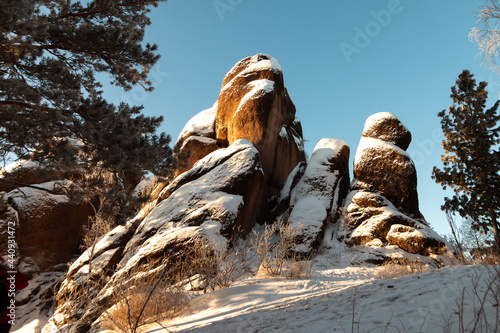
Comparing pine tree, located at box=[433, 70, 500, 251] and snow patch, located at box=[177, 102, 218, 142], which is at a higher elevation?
snow patch, located at box=[177, 102, 218, 142]

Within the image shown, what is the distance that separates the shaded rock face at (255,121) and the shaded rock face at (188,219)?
108 inches

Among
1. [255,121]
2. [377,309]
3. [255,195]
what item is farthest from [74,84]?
[255,121]

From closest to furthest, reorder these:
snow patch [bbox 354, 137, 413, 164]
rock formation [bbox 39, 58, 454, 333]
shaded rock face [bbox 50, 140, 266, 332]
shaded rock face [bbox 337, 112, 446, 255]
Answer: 1. shaded rock face [bbox 50, 140, 266, 332]
2. rock formation [bbox 39, 58, 454, 333]
3. shaded rock face [bbox 337, 112, 446, 255]
4. snow patch [bbox 354, 137, 413, 164]

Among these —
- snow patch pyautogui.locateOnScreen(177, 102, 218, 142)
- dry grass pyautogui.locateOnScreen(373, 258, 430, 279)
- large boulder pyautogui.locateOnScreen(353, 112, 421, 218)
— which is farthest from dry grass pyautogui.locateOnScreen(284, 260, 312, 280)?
snow patch pyautogui.locateOnScreen(177, 102, 218, 142)

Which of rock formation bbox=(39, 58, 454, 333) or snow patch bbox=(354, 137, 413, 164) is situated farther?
snow patch bbox=(354, 137, 413, 164)

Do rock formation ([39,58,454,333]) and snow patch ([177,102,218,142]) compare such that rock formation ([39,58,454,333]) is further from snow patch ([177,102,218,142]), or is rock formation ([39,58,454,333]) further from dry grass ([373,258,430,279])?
dry grass ([373,258,430,279])

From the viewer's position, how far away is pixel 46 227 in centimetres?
1534

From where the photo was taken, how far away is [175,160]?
266 inches

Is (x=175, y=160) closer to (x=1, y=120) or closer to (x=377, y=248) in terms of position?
(x=1, y=120)

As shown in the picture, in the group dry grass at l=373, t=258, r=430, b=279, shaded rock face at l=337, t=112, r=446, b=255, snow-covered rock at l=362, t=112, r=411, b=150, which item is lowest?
dry grass at l=373, t=258, r=430, b=279

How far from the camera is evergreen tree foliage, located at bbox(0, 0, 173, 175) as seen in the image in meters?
4.89

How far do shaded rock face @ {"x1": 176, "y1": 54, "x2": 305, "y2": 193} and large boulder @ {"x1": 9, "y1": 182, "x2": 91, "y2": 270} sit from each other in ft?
23.0

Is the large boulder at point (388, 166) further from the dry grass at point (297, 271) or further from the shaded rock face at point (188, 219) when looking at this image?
the dry grass at point (297, 271)

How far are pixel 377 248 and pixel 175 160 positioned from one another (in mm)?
8460
